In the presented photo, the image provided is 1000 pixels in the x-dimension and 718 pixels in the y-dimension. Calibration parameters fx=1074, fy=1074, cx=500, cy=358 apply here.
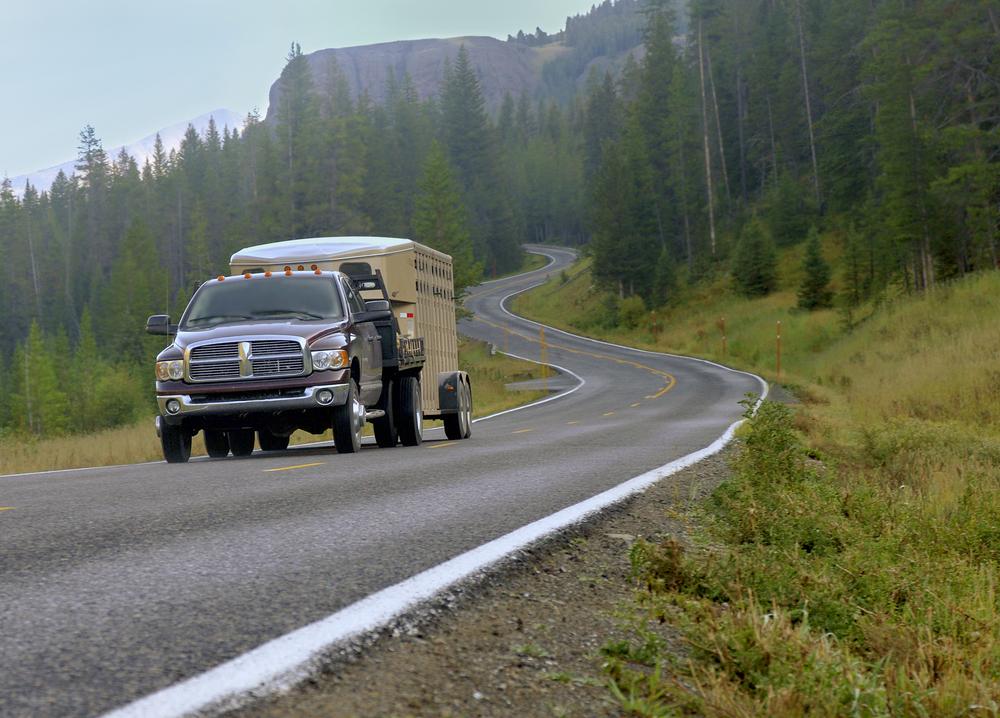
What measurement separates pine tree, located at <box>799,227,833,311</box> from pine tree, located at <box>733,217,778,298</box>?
629 centimetres

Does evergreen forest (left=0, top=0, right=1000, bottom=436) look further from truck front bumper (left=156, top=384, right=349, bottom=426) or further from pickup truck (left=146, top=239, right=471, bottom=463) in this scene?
A: truck front bumper (left=156, top=384, right=349, bottom=426)

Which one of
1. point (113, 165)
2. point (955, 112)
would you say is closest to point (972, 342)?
point (955, 112)

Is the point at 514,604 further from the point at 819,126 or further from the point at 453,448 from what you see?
the point at 819,126

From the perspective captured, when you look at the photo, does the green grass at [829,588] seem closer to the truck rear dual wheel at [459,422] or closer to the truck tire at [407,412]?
the truck rear dual wheel at [459,422]

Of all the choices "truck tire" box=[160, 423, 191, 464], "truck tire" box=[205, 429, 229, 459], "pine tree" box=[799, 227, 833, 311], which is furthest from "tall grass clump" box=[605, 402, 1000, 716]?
"pine tree" box=[799, 227, 833, 311]

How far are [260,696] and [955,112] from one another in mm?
49610

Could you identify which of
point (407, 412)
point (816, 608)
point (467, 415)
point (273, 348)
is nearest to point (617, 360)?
point (467, 415)

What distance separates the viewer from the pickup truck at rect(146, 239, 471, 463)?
12.2 metres

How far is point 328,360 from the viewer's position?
12.4 metres

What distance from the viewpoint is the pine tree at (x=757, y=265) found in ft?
208

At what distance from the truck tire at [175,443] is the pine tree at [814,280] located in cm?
4751

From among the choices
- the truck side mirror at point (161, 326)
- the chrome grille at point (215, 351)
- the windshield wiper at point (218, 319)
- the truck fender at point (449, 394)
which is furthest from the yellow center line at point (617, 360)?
the chrome grille at point (215, 351)

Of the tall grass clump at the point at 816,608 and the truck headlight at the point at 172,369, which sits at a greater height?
the truck headlight at the point at 172,369

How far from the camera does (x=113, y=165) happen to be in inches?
6186
